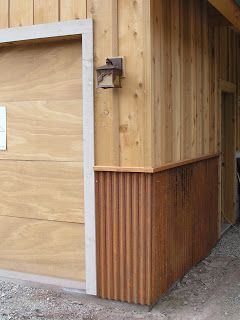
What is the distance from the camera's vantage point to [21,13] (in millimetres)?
4562

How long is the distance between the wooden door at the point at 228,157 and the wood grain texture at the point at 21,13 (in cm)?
356

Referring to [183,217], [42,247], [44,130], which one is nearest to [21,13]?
[44,130]

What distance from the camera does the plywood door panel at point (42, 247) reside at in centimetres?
457

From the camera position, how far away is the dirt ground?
4188 mm

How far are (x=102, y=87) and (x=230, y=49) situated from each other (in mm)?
3720

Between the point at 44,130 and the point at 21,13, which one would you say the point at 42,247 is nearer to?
the point at 44,130

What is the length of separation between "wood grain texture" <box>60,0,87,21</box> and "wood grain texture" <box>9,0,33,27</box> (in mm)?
336

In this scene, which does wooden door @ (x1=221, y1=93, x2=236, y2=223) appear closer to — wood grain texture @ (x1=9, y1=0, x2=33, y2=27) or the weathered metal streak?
the weathered metal streak

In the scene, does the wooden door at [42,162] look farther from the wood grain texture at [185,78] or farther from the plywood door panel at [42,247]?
the wood grain texture at [185,78]

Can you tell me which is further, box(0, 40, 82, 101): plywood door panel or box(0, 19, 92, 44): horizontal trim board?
box(0, 40, 82, 101): plywood door panel

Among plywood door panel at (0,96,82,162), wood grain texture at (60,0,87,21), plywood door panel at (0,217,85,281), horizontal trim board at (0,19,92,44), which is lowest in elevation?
plywood door panel at (0,217,85,281)

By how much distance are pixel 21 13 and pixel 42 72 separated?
561 mm

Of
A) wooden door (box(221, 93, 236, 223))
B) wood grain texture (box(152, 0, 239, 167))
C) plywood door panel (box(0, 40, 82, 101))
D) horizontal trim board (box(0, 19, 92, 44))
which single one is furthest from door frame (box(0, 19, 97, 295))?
wooden door (box(221, 93, 236, 223))

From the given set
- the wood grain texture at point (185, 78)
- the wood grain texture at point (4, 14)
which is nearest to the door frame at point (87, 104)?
the wood grain texture at point (4, 14)
